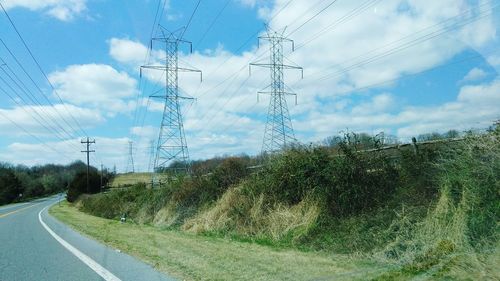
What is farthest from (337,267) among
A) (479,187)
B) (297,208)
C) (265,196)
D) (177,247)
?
(265,196)

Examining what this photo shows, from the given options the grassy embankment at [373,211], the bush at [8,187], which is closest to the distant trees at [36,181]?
the bush at [8,187]

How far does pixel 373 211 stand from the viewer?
1459 centimetres

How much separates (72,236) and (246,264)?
34.4 feet

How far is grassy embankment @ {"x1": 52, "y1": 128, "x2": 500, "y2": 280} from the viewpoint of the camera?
30.7ft

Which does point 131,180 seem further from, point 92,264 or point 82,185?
point 92,264

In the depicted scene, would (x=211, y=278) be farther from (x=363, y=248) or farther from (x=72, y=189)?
(x=72, y=189)

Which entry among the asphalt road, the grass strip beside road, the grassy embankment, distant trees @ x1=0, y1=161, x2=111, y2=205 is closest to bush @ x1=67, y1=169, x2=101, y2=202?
distant trees @ x1=0, y1=161, x2=111, y2=205

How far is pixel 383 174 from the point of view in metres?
15.5

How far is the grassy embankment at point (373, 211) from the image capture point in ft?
30.7

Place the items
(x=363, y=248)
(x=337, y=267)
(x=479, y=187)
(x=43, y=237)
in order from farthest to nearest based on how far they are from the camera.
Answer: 1. (x=43, y=237)
2. (x=363, y=248)
3. (x=479, y=187)
4. (x=337, y=267)

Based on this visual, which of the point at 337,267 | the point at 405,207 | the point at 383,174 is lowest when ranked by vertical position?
the point at 337,267

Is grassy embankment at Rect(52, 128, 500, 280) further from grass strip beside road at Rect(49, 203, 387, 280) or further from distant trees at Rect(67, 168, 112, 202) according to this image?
distant trees at Rect(67, 168, 112, 202)

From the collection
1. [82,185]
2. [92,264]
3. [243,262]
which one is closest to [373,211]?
[243,262]

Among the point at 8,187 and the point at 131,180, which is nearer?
the point at 8,187
